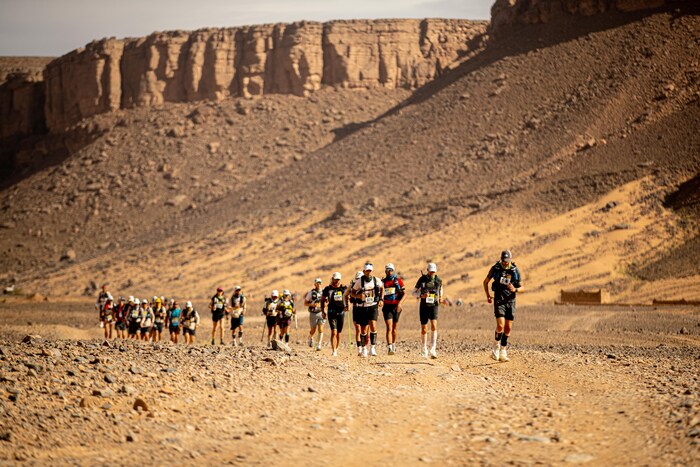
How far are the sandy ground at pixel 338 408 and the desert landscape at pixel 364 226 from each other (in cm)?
5

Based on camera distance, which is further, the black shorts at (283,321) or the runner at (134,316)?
the runner at (134,316)

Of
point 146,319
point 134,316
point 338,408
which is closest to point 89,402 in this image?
point 338,408

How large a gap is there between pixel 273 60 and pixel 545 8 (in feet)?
99.3

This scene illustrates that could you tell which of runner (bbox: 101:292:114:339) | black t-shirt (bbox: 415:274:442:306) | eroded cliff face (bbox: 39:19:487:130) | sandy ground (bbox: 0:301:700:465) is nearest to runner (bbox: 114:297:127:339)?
runner (bbox: 101:292:114:339)

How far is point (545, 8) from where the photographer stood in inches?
2906

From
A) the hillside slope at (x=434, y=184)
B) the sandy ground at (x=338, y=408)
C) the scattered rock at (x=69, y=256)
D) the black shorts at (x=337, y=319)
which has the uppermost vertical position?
the hillside slope at (x=434, y=184)

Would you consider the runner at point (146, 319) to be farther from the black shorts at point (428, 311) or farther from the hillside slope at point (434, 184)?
the hillside slope at point (434, 184)

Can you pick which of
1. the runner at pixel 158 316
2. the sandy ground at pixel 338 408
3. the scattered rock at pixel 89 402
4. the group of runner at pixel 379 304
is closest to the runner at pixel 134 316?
the runner at pixel 158 316

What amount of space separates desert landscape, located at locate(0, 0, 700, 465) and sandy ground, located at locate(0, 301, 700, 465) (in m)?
0.05

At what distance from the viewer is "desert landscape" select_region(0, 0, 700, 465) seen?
1075 centimetres

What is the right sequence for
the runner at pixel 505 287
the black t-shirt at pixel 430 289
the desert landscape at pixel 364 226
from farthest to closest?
the black t-shirt at pixel 430 289
the runner at pixel 505 287
the desert landscape at pixel 364 226

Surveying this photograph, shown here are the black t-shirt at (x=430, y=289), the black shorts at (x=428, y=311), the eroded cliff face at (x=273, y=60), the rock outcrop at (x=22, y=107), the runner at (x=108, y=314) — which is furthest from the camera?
the rock outcrop at (x=22, y=107)

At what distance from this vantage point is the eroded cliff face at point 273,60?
305ft

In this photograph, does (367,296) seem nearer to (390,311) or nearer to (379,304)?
(379,304)
